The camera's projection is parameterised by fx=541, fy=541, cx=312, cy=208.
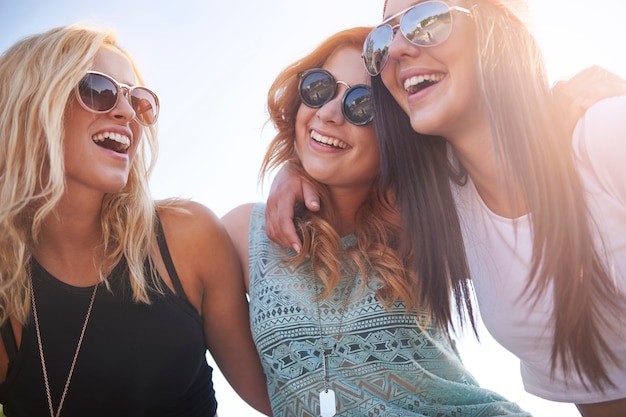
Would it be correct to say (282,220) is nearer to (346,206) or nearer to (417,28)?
(346,206)

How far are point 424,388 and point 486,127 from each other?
Answer: 1348 millimetres

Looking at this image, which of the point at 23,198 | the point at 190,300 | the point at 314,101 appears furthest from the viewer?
the point at 314,101

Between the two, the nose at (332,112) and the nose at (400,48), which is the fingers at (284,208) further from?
the nose at (400,48)

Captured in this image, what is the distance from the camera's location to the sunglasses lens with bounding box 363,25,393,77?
A: 284 cm

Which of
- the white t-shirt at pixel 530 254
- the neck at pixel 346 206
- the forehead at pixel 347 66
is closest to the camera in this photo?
the white t-shirt at pixel 530 254

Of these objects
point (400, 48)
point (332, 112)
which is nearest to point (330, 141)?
point (332, 112)

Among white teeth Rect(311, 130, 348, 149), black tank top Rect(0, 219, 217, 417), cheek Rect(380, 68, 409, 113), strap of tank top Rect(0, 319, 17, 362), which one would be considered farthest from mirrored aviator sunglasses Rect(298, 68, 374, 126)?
Result: strap of tank top Rect(0, 319, 17, 362)

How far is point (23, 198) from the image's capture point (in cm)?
279

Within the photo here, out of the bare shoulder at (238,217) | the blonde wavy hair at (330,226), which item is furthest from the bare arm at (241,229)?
the blonde wavy hair at (330,226)

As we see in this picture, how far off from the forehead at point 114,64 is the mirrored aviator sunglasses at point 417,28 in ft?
4.60

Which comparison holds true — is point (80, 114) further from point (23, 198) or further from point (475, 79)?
point (475, 79)

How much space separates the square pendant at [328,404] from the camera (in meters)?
2.61

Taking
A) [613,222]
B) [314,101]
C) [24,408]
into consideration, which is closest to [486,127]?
[613,222]

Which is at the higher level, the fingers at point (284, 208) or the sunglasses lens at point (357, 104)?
the sunglasses lens at point (357, 104)
